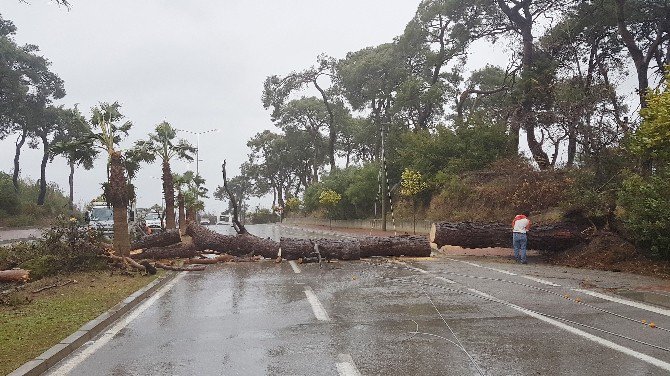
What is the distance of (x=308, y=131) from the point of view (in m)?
67.2

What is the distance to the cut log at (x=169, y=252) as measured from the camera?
18359 millimetres

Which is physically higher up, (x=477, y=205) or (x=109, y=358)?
(x=477, y=205)

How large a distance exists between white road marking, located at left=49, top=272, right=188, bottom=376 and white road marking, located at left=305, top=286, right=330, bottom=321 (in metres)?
2.96

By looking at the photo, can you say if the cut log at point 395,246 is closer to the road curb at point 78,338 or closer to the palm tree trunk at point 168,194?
the road curb at point 78,338

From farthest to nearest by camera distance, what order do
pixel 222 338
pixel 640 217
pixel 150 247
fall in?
pixel 150 247 → pixel 640 217 → pixel 222 338

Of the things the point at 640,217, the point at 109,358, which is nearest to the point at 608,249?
the point at 640,217

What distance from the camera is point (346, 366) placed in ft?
19.0

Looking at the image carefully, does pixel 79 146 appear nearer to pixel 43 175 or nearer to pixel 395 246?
pixel 395 246

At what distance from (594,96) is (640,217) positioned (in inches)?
347

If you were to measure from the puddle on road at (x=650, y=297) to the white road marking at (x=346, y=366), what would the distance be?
→ 579 cm

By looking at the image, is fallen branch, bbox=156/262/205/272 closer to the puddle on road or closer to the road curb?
the road curb

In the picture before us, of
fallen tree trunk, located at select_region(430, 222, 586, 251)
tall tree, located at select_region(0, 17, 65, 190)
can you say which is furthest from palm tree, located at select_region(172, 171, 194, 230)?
fallen tree trunk, located at select_region(430, 222, 586, 251)

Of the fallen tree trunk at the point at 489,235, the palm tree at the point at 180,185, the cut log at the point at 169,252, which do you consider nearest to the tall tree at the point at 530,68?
the fallen tree trunk at the point at 489,235

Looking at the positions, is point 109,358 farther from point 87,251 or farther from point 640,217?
point 640,217
